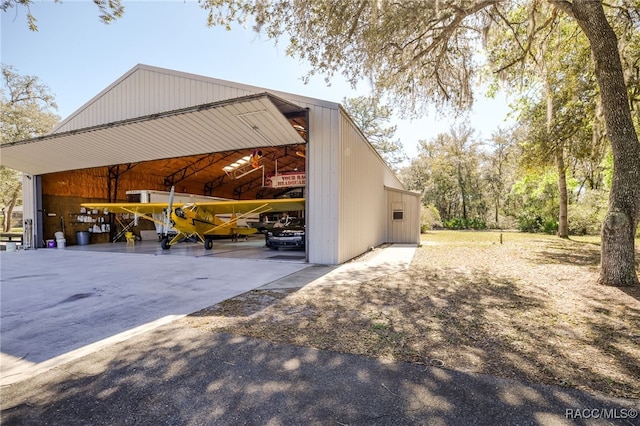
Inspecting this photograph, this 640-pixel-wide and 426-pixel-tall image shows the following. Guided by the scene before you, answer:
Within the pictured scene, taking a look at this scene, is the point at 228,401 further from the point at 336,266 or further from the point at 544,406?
the point at 336,266

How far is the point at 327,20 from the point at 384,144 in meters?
24.7

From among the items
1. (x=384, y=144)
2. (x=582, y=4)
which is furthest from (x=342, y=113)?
(x=384, y=144)

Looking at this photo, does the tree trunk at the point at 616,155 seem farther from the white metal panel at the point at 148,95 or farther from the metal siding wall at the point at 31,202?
the metal siding wall at the point at 31,202

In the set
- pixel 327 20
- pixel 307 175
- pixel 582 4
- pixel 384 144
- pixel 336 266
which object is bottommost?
pixel 336 266

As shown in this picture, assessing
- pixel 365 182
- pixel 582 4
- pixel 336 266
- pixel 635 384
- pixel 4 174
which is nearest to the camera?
pixel 635 384

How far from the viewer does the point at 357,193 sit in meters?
10.1

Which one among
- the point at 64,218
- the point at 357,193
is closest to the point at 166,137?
the point at 357,193

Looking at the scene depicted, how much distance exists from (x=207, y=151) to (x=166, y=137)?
4.46 ft

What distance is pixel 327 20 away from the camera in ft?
23.5

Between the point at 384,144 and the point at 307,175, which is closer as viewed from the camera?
the point at 307,175

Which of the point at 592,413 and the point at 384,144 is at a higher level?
the point at 384,144

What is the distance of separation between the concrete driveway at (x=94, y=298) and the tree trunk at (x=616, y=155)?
21.0ft

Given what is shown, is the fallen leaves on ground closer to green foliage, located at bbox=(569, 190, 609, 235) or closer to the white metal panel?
the white metal panel

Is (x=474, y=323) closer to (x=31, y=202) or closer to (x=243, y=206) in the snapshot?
(x=243, y=206)
